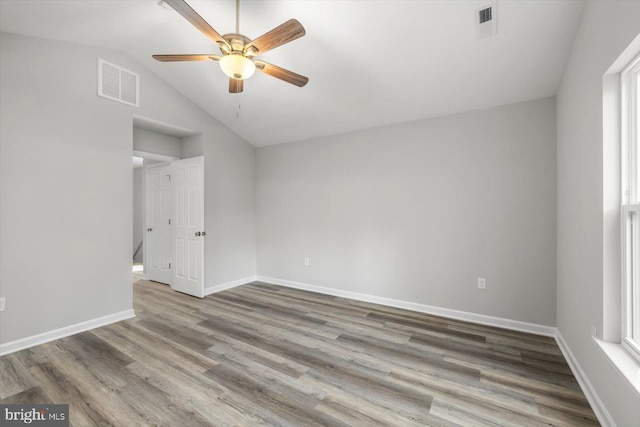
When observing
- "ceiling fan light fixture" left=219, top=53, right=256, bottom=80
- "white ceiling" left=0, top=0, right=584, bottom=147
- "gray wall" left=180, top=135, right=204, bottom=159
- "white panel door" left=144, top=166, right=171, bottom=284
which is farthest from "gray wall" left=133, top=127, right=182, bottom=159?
"ceiling fan light fixture" left=219, top=53, right=256, bottom=80

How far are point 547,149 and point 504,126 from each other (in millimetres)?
476

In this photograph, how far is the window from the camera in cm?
145

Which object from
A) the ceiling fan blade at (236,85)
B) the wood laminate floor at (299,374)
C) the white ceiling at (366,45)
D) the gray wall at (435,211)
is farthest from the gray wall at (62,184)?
the gray wall at (435,211)

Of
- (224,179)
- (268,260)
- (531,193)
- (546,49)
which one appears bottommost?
(268,260)

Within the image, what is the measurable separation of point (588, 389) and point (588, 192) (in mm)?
1329

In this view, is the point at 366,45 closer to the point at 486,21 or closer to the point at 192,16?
the point at 486,21

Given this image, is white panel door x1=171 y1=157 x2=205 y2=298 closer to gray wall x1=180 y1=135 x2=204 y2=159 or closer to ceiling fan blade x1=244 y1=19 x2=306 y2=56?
gray wall x1=180 y1=135 x2=204 y2=159

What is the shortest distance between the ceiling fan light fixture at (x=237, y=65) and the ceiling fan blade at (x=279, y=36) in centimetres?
9

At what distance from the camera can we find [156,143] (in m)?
4.16

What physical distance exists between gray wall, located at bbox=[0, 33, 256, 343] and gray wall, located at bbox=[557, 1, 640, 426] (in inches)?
169

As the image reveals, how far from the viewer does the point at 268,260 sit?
489cm

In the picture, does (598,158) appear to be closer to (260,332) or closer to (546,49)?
(546,49)

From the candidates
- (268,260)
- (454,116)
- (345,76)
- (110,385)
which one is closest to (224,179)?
(268,260)

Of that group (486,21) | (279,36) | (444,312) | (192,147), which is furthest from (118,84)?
(444,312)
